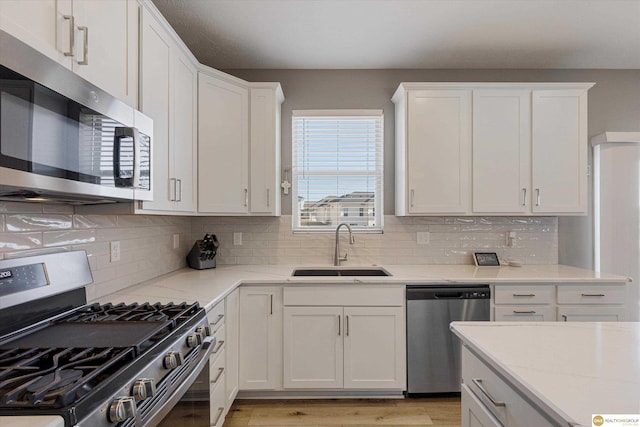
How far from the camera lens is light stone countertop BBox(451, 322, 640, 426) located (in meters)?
0.73

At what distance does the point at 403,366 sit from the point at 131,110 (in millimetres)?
2275

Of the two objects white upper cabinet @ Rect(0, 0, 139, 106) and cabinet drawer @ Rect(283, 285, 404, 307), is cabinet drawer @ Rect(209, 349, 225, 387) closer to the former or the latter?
cabinet drawer @ Rect(283, 285, 404, 307)

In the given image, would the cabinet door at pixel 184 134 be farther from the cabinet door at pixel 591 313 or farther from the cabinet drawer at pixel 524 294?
the cabinet door at pixel 591 313

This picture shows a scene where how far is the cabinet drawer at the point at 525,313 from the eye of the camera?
7.86 feet

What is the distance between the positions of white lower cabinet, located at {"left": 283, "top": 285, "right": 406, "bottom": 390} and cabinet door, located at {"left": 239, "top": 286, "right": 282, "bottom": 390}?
0.21ft

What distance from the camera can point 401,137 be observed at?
9.45 feet

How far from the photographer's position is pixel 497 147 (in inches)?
108

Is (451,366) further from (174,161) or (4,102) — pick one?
(4,102)

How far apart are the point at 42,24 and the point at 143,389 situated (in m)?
1.14

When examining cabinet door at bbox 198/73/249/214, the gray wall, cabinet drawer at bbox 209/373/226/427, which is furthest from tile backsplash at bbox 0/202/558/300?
cabinet drawer at bbox 209/373/226/427

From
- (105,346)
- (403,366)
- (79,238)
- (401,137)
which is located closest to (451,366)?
(403,366)

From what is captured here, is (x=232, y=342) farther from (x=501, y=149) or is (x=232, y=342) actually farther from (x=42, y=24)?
(x=501, y=149)

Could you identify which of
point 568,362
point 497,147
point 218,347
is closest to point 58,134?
point 218,347

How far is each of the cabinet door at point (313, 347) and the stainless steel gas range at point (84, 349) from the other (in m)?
0.94
